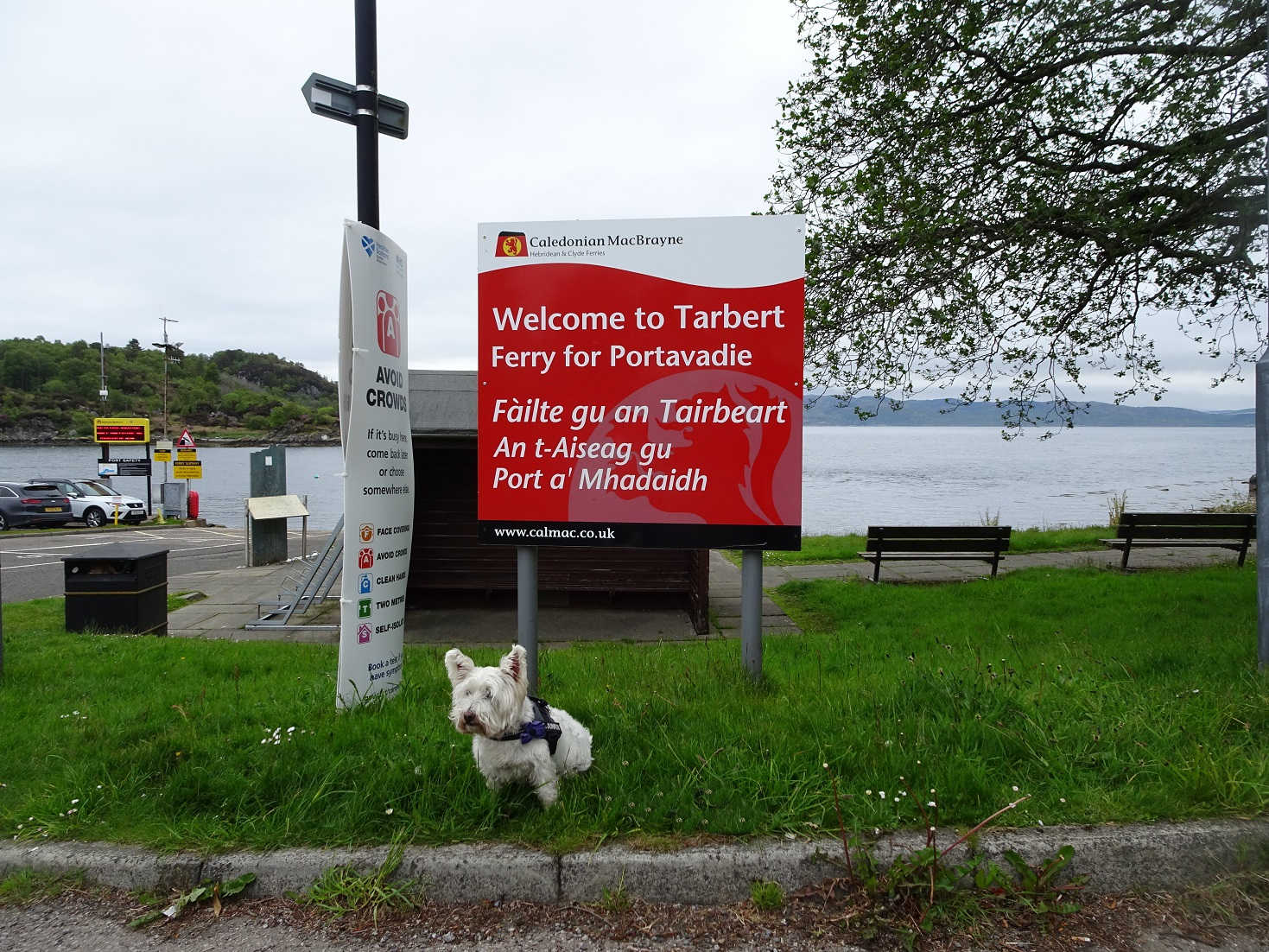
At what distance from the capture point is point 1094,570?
11609 mm

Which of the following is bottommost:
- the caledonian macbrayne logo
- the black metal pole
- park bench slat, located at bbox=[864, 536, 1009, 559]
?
park bench slat, located at bbox=[864, 536, 1009, 559]

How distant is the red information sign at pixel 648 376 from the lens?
4.61m

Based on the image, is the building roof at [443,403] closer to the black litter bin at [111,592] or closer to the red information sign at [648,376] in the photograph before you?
the black litter bin at [111,592]

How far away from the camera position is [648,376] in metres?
4.62

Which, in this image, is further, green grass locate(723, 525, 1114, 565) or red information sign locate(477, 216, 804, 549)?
green grass locate(723, 525, 1114, 565)

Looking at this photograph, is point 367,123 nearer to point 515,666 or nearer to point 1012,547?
point 515,666

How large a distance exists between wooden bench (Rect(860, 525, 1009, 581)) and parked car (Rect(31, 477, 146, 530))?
26.9 meters

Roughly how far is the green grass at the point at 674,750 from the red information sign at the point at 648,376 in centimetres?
115

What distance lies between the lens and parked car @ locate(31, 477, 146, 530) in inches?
1038

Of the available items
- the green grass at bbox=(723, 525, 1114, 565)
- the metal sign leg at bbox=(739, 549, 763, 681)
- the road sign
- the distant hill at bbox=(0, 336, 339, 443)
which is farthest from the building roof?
the distant hill at bbox=(0, 336, 339, 443)

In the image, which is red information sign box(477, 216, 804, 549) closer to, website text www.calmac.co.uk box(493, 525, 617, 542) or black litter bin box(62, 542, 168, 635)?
website text www.calmac.co.uk box(493, 525, 617, 542)

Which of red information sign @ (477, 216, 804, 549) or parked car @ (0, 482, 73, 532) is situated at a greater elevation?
red information sign @ (477, 216, 804, 549)

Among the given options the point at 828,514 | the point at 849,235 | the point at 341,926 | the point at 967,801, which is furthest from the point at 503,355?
the point at 828,514

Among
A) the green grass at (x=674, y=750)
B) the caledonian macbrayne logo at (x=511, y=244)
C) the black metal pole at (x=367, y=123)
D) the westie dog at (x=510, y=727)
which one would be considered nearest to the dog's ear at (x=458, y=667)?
the westie dog at (x=510, y=727)
